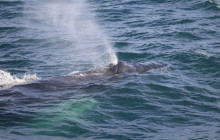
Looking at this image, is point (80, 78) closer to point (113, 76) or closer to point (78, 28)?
point (113, 76)

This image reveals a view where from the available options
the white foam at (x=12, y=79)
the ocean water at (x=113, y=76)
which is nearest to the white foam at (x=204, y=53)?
the ocean water at (x=113, y=76)

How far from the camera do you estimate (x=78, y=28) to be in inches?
922

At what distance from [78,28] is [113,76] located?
1073cm

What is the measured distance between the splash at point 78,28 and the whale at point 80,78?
2.65 feet

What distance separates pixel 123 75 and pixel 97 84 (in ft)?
4.72

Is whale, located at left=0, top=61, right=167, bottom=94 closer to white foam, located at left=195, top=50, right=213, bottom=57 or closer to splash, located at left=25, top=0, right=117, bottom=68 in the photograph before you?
splash, located at left=25, top=0, right=117, bottom=68

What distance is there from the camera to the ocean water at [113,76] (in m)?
9.84

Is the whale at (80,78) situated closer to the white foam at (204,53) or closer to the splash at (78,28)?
the splash at (78,28)

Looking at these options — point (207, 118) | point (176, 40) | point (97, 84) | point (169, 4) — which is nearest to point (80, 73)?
point (97, 84)

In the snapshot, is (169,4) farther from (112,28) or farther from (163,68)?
(163,68)

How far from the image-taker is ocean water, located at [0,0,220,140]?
984cm

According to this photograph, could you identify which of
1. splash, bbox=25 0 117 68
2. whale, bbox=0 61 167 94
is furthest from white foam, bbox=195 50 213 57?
splash, bbox=25 0 117 68

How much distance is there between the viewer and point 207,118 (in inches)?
415

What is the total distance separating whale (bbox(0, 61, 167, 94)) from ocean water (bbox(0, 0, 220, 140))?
85mm
